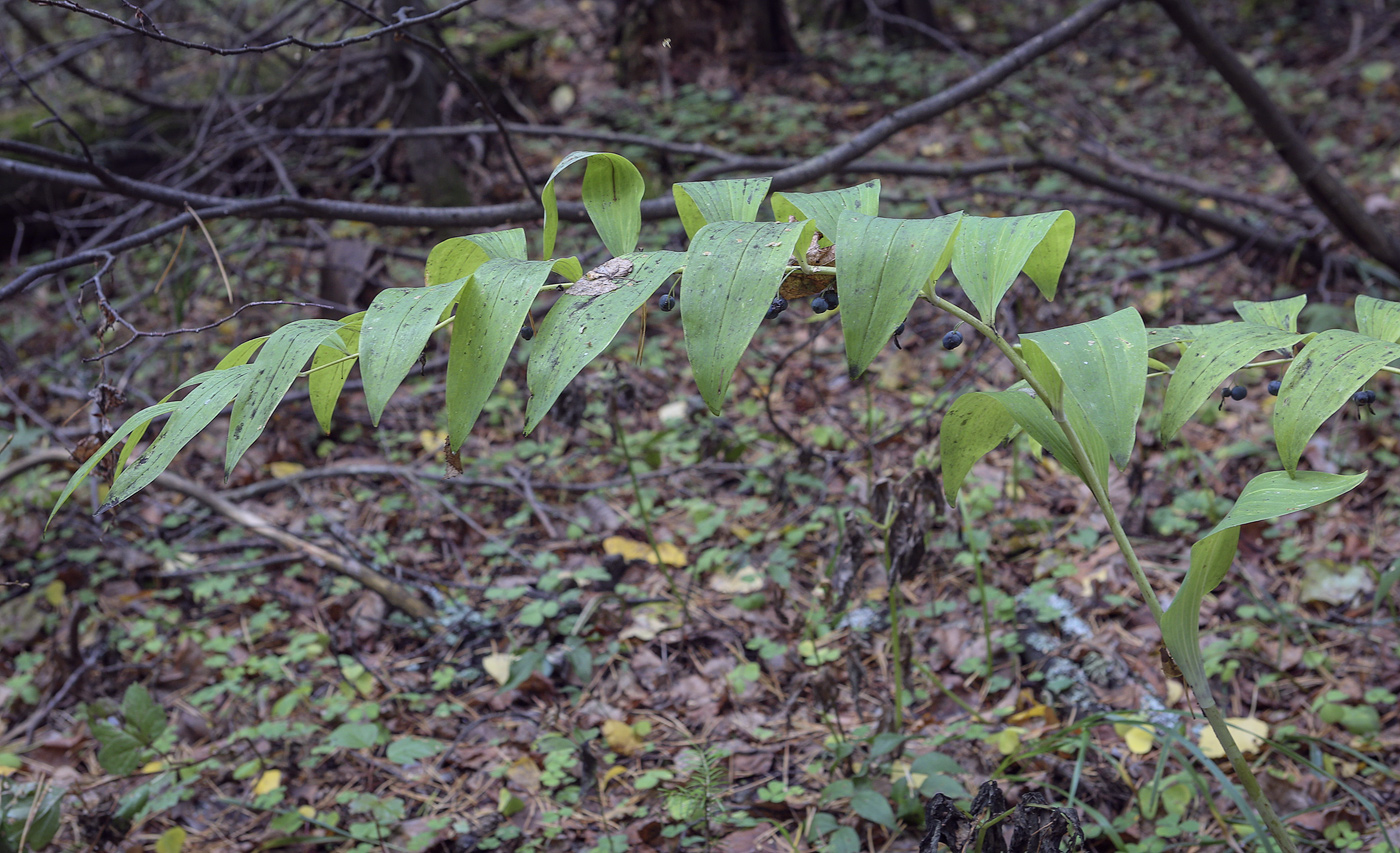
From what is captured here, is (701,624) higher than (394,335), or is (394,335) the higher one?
(394,335)

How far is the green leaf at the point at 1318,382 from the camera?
719 mm

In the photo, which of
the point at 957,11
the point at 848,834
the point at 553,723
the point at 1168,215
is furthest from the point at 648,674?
the point at 957,11

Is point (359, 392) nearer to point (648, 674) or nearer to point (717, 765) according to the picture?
point (648, 674)

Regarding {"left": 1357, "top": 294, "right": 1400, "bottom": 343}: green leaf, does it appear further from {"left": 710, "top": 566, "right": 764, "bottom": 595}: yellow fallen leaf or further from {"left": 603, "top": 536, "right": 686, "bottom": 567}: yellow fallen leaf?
{"left": 603, "top": 536, "right": 686, "bottom": 567}: yellow fallen leaf

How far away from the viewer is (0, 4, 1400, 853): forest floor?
158cm

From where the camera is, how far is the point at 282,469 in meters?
2.96

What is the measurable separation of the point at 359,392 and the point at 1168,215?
135 inches

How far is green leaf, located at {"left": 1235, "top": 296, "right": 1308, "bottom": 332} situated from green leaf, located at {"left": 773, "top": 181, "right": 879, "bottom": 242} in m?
0.46

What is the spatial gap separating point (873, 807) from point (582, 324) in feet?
3.55

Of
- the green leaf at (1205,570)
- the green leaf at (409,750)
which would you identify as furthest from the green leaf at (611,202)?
the green leaf at (409,750)

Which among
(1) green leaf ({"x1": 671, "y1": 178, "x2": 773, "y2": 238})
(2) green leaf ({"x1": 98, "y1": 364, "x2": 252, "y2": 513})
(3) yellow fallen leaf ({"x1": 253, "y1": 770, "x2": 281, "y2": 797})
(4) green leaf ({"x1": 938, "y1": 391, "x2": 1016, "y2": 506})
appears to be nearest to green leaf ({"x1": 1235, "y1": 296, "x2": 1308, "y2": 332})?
(4) green leaf ({"x1": 938, "y1": 391, "x2": 1016, "y2": 506})

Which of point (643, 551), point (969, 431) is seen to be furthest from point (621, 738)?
point (969, 431)

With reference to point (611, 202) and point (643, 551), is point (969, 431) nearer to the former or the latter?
point (611, 202)

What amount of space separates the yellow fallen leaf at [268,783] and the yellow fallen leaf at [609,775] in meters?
0.72
